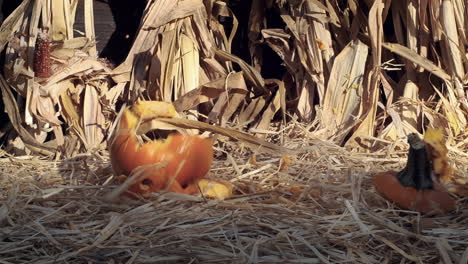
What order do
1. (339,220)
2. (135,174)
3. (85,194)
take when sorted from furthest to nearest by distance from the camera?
(85,194) < (135,174) < (339,220)

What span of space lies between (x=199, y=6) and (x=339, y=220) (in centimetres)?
126

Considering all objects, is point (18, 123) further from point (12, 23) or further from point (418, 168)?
point (418, 168)

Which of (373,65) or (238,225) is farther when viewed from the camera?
(373,65)

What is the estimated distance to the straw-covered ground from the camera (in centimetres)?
130

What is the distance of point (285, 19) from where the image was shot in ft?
7.98

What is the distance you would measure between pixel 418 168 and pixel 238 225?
47 cm

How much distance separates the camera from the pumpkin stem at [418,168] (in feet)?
5.04

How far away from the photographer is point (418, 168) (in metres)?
1.54

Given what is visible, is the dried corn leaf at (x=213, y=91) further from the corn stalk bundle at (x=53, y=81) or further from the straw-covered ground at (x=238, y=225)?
the straw-covered ground at (x=238, y=225)

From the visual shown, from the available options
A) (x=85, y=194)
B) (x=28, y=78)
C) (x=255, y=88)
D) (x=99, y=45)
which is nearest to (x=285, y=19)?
(x=255, y=88)

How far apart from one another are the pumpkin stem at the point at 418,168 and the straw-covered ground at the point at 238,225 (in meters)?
0.08

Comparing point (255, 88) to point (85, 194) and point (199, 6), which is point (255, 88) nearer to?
point (199, 6)

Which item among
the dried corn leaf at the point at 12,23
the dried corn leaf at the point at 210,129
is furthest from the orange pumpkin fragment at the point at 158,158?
the dried corn leaf at the point at 12,23

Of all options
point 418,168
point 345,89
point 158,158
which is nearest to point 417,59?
point 345,89
